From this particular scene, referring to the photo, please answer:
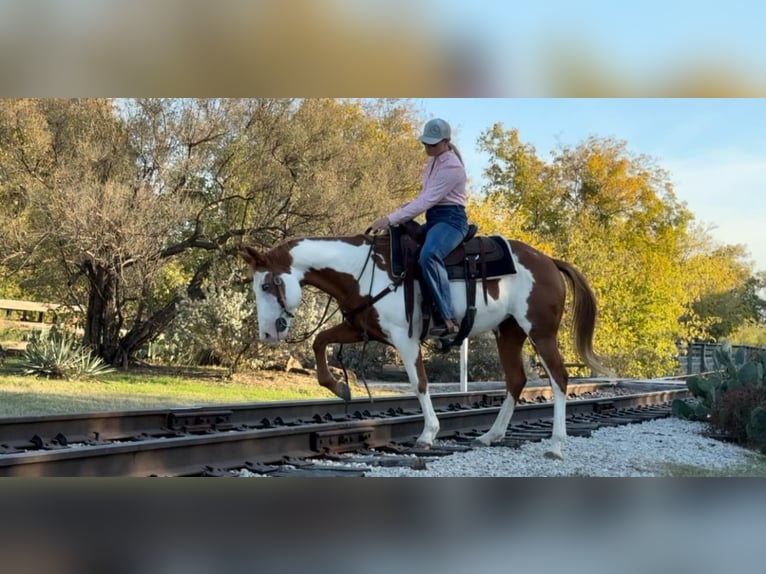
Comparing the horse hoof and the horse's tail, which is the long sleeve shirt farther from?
the horse's tail

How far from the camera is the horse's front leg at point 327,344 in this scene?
6172 millimetres

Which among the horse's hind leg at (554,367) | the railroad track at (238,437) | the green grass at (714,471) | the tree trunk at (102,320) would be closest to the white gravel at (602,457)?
the green grass at (714,471)

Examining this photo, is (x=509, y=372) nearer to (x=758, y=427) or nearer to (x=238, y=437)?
(x=238, y=437)

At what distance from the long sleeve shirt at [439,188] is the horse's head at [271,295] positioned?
0.98 metres

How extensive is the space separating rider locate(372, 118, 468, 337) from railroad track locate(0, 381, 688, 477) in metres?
1.16

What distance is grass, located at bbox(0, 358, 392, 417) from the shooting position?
35.0 ft

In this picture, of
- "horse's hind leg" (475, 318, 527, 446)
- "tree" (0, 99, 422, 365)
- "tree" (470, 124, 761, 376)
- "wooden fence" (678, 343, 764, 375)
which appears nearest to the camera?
"horse's hind leg" (475, 318, 527, 446)

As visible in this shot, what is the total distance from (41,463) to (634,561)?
10.7 feet

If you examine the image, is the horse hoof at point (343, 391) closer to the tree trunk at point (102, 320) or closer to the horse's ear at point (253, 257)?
the horse's ear at point (253, 257)

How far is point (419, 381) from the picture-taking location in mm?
6199

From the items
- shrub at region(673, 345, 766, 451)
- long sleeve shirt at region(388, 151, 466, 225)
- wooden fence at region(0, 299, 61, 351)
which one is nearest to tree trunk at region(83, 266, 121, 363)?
wooden fence at region(0, 299, 61, 351)

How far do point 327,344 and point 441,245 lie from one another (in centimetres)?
125
